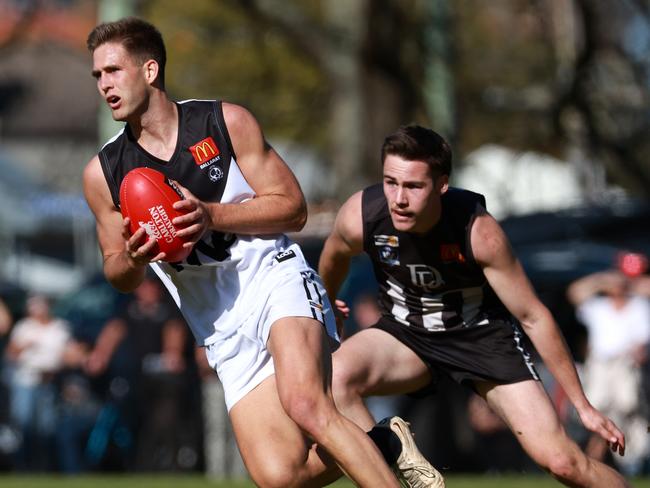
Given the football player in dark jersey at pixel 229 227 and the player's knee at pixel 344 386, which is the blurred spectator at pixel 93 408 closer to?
the player's knee at pixel 344 386

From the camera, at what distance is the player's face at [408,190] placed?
6.41m

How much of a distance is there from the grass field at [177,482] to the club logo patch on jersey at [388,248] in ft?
14.0

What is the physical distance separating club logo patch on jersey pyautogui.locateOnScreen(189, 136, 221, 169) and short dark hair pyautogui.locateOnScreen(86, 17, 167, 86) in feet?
1.19

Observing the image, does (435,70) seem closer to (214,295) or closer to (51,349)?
(51,349)

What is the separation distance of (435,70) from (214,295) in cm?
1028

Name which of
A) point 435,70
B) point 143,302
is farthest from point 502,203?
point 143,302

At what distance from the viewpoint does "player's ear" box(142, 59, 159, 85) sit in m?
6.08

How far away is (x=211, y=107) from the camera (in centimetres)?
617

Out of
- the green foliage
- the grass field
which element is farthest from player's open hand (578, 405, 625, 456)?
the green foliage

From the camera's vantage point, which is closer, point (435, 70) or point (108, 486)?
point (108, 486)

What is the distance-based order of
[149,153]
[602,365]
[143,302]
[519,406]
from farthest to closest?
[143,302]
[602,365]
[519,406]
[149,153]

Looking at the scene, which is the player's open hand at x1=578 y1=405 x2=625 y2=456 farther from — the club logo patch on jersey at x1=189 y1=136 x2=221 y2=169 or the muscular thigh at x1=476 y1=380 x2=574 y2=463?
the club logo patch on jersey at x1=189 y1=136 x2=221 y2=169

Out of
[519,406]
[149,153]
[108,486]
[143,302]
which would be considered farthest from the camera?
[143,302]

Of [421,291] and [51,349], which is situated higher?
[421,291]
